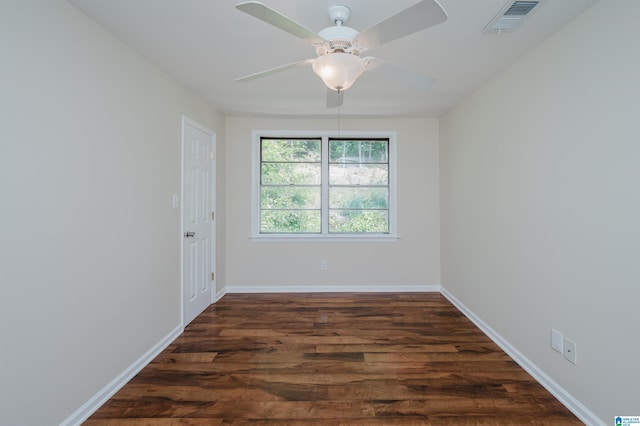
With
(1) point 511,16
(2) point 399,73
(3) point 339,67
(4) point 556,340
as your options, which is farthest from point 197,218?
(4) point 556,340

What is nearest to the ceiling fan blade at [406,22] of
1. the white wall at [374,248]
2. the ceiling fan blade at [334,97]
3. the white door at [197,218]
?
the ceiling fan blade at [334,97]

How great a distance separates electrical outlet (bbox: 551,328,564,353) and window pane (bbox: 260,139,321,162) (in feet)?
10.0

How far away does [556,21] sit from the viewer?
1780mm

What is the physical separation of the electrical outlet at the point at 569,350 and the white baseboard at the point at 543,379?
0.21m

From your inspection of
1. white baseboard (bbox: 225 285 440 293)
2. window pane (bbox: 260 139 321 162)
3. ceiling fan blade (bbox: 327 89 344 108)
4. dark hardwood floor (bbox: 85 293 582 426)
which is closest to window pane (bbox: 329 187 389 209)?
window pane (bbox: 260 139 321 162)

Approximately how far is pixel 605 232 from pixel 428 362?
1.43 m

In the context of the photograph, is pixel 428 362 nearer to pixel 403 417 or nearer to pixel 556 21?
pixel 403 417

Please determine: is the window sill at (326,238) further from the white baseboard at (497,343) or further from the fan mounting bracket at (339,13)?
the fan mounting bracket at (339,13)

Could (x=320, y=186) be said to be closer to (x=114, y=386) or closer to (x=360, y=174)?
(x=360, y=174)

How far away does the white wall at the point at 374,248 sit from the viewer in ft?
13.2

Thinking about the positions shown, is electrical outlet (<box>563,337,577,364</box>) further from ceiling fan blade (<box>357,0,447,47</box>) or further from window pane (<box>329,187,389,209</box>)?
window pane (<box>329,187,389,209</box>)

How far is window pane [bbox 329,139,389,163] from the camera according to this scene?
13.5ft

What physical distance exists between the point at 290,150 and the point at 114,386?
10.1ft

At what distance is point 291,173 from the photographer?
411 cm
